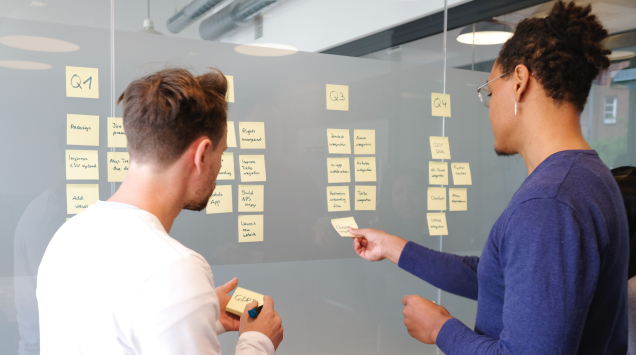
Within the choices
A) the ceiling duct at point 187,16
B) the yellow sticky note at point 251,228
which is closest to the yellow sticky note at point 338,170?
the yellow sticky note at point 251,228

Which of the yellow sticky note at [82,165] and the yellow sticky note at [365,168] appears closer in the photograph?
the yellow sticky note at [82,165]

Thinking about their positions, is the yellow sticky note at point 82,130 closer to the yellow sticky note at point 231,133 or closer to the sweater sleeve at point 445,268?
the yellow sticky note at point 231,133

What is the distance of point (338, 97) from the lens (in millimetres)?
2020

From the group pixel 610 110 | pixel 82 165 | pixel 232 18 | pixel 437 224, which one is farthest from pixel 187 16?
pixel 610 110

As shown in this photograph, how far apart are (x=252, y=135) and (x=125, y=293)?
3.67 ft

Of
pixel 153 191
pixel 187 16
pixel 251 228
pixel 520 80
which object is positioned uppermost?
pixel 187 16

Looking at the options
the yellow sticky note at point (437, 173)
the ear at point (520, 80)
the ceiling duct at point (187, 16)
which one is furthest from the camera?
the yellow sticky note at point (437, 173)

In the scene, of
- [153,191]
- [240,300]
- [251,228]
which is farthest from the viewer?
[251,228]

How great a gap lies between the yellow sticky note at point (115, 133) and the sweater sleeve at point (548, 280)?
1355mm

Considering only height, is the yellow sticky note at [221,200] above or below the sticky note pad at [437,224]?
above

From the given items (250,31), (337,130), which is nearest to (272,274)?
(337,130)

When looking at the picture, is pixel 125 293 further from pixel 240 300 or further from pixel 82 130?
pixel 82 130

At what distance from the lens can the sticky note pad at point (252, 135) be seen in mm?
1825

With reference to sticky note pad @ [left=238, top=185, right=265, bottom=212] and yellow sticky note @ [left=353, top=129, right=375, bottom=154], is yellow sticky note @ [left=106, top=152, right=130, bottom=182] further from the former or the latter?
yellow sticky note @ [left=353, top=129, right=375, bottom=154]
